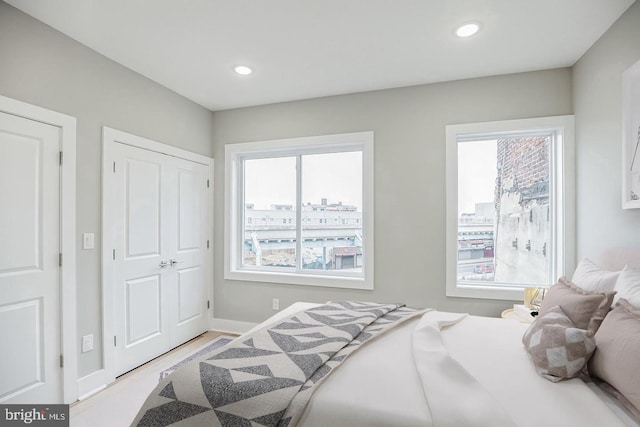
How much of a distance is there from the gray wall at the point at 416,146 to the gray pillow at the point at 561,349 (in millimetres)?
1594

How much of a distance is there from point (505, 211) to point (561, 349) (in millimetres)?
1935

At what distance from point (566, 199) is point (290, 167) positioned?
2628 mm

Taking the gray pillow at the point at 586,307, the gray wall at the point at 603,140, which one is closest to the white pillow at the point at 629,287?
the gray pillow at the point at 586,307

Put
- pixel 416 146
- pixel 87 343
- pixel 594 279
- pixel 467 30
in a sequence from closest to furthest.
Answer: pixel 594 279 < pixel 467 30 < pixel 87 343 < pixel 416 146

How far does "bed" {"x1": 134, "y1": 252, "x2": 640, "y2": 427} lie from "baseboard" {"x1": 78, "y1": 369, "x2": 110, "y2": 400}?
1.61 m

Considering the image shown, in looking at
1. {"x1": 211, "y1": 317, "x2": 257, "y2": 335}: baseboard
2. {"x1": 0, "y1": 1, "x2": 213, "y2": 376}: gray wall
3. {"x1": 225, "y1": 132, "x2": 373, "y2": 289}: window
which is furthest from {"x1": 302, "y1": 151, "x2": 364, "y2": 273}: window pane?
{"x1": 0, "y1": 1, "x2": 213, "y2": 376}: gray wall

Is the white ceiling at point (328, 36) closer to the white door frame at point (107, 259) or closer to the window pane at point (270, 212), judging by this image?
the white door frame at point (107, 259)

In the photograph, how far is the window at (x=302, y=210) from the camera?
10.9ft

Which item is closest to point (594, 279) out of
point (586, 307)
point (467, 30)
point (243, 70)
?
point (586, 307)

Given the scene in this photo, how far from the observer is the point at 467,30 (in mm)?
2174

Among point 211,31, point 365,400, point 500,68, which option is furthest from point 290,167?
point 365,400

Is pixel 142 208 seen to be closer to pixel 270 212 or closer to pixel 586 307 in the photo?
pixel 270 212

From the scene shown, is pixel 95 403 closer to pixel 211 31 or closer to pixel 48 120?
pixel 48 120

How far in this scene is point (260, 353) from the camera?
1414mm
